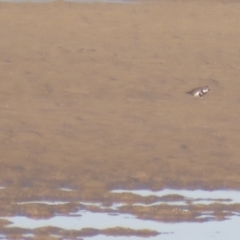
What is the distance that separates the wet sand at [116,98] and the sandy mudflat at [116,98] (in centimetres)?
1

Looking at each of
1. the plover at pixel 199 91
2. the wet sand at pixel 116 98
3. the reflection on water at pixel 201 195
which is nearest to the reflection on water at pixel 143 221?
the reflection on water at pixel 201 195

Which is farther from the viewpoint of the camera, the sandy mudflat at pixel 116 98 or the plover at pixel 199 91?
the plover at pixel 199 91

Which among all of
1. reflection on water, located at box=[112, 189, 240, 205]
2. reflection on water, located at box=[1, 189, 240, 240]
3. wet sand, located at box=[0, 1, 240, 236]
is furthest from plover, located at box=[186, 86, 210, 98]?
reflection on water, located at box=[1, 189, 240, 240]

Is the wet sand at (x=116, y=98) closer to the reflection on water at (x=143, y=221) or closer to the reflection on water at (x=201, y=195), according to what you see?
the reflection on water at (x=201, y=195)

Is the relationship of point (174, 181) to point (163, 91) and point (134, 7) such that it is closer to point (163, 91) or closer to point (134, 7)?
point (163, 91)

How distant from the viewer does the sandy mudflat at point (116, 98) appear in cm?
985

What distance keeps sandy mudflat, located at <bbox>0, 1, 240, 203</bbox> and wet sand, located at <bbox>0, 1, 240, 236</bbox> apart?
0.01 metres

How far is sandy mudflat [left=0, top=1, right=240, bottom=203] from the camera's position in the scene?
9852 mm

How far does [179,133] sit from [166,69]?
2758mm

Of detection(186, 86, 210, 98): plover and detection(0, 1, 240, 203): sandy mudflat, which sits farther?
→ detection(186, 86, 210, 98): plover

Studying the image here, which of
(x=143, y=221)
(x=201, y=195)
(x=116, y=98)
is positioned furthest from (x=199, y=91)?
(x=143, y=221)

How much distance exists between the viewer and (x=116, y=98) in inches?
499

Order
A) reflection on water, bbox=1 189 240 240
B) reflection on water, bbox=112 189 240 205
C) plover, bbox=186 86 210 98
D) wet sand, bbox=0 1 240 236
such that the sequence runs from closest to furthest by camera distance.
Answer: reflection on water, bbox=1 189 240 240, reflection on water, bbox=112 189 240 205, wet sand, bbox=0 1 240 236, plover, bbox=186 86 210 98

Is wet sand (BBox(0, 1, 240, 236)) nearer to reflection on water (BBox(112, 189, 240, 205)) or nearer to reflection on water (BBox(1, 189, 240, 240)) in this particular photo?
reflection on water (BBox(112, 189, 240, 205))
